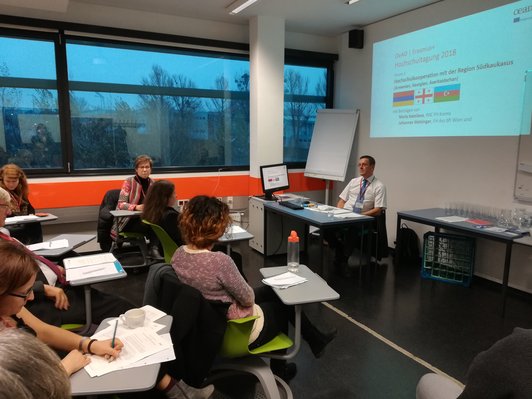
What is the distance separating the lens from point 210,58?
5.02 meters

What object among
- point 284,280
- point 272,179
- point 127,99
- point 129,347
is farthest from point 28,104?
point 129,347

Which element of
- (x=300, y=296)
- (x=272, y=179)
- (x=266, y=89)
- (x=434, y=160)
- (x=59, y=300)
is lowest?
(x=59, y=300)

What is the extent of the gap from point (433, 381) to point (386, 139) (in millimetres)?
3841

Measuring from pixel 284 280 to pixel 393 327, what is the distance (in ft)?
4.57

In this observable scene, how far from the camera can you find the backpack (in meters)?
4.41

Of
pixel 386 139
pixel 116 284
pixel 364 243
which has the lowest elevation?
pixel 116 284

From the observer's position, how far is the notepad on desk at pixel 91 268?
1938 mm

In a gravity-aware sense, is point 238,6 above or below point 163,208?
above

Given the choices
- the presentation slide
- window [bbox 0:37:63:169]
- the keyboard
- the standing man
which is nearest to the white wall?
the presentation slide

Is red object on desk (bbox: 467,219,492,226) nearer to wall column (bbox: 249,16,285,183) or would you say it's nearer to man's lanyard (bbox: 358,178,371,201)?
man's lanyard (bbox: 358,178,371,201)

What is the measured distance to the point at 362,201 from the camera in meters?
4.33

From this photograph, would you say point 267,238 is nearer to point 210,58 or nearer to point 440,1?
point 210,58

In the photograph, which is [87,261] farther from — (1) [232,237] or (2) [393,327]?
(2) [393,327]

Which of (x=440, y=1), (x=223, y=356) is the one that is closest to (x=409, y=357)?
(x=223, y=356)
